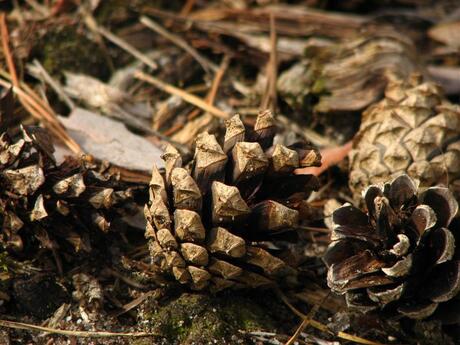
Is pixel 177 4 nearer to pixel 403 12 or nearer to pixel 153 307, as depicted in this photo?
pixel 403 12

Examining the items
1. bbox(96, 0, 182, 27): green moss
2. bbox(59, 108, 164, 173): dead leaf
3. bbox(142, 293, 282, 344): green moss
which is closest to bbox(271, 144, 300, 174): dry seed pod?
bbox(142, 293, 282, 344): green moss

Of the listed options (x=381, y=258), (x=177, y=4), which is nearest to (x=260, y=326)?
(x=381, y=258)

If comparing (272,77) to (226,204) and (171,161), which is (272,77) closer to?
(171,161)

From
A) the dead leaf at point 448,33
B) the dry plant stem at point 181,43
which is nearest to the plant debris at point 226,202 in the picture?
the dry plant stem at point 181,43

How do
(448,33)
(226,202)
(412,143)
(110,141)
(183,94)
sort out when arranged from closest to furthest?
(226,202) < (412,143) < (110,141) < (183,94) < (448,33)

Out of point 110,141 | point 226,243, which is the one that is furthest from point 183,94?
point 226,243

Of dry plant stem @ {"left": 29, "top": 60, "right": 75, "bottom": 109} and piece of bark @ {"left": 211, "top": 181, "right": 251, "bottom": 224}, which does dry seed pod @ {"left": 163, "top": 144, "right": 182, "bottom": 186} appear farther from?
dry plant stem @ {"left": 29, "top": 60, "right": 75, "bottom": 109}

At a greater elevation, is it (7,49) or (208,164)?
(7,49)

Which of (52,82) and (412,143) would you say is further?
(52,82)
